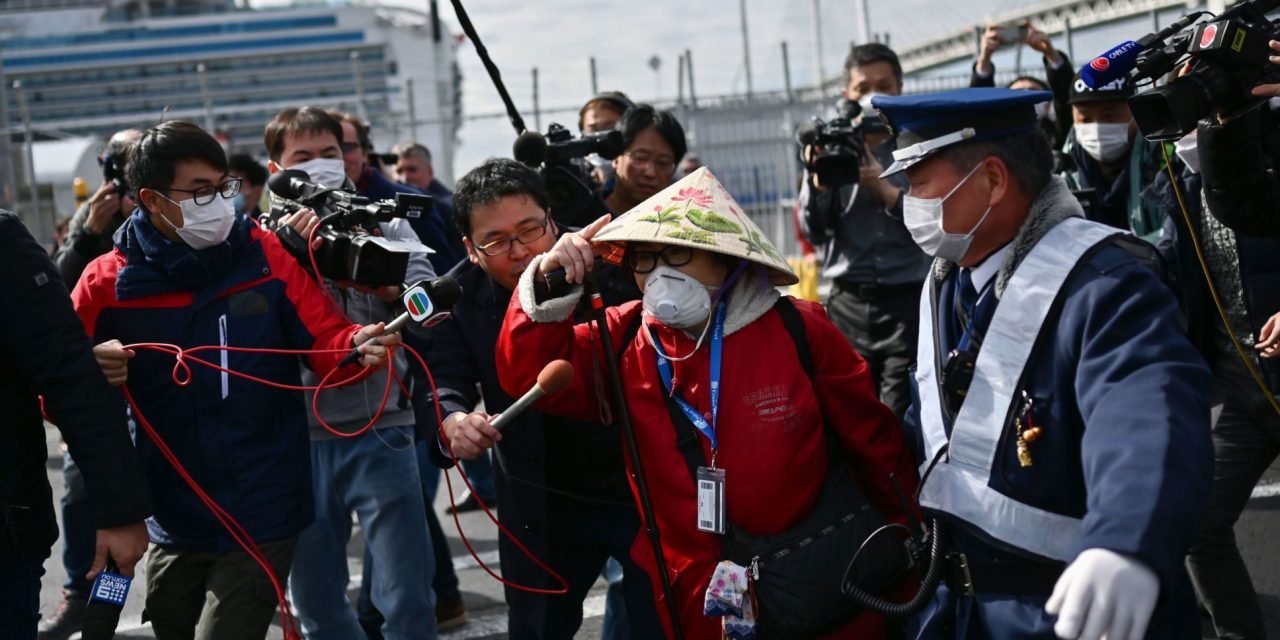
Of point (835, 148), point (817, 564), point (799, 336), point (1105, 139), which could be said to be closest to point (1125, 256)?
point (799, 336)

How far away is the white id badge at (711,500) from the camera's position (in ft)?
10.1

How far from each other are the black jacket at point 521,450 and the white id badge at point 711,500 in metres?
0.70

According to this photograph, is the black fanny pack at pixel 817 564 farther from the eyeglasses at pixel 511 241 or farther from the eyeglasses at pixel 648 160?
the eyeglasses at pixel 648 160

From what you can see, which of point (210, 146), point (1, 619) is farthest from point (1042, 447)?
point (210, 146)

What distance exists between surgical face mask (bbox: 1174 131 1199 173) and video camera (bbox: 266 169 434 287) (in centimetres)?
219

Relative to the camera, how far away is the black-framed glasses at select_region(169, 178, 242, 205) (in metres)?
3.81

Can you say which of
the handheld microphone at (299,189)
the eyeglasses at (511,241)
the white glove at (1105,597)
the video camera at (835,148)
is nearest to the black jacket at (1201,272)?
the video camera at (835,148)

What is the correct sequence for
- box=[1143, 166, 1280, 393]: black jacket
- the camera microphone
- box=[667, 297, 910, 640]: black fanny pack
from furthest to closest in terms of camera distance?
the camera microphone → box=[1143, 166, 1280, 393]: black jacket → box=[667, 297, 910, 640]: black fanny pack

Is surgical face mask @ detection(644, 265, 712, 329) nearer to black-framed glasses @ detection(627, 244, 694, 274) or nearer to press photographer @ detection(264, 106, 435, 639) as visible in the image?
black-framed glasses @ detection(627, 244, 694, 274)

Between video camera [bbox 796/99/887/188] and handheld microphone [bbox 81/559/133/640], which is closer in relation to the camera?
handheld microphone [bbox 81/559/133/640]

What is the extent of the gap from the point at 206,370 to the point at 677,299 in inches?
57.2

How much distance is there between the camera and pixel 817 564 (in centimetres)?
303

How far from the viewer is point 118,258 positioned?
12.6 ft

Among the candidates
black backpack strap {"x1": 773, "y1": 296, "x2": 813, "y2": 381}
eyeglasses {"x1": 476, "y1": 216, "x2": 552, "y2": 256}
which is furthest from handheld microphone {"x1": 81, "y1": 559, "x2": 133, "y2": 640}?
black backpack strap {"x1": 773, "y1": 296, "x2": 813, "y2": 381}
